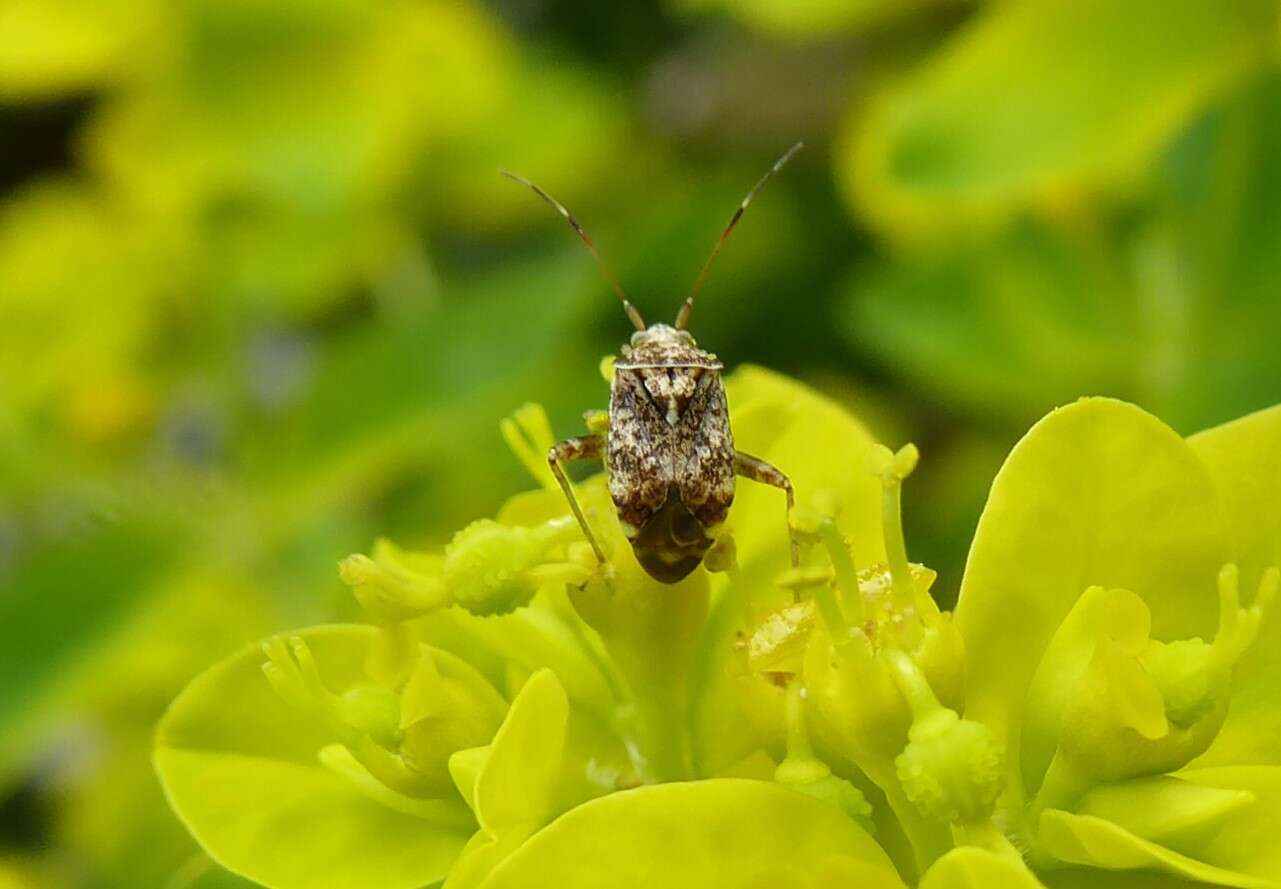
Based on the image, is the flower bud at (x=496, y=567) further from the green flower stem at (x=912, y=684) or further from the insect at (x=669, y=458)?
the green flower stem at (x=912, y=684)

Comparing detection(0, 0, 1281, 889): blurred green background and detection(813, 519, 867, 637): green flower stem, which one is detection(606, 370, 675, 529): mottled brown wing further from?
detection(0, 0, 1281, 889): blurred green background

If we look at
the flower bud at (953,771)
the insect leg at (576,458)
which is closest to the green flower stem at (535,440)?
the insect leg at (576,458)

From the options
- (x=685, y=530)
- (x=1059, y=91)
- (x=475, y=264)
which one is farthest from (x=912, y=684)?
(x=475, y=264)

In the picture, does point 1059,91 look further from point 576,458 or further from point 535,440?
point 535,440

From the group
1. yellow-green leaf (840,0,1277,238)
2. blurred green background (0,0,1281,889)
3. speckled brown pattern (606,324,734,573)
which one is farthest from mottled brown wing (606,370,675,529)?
yellow-green leaf (840,0,1277,238)

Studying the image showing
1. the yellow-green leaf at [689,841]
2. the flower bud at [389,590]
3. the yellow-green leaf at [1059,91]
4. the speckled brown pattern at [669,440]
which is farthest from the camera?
the yellow-green leaf at [1059,91]
